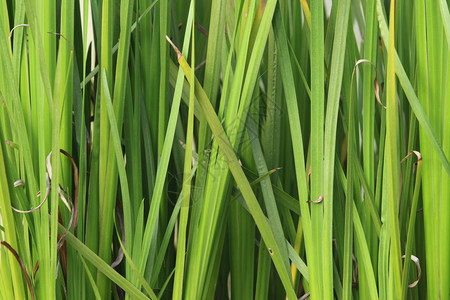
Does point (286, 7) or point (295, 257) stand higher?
point (286, 7)

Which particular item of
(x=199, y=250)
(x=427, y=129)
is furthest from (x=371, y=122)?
(x=199, y=250)

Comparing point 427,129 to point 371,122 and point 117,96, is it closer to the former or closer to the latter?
point 371,122

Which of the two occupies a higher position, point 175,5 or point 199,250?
point 175,5

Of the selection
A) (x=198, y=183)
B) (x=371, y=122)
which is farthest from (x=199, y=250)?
(x=371, y=122)

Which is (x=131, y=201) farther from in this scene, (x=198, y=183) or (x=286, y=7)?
(x=286, y=7)

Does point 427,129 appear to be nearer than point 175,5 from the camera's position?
Yes
